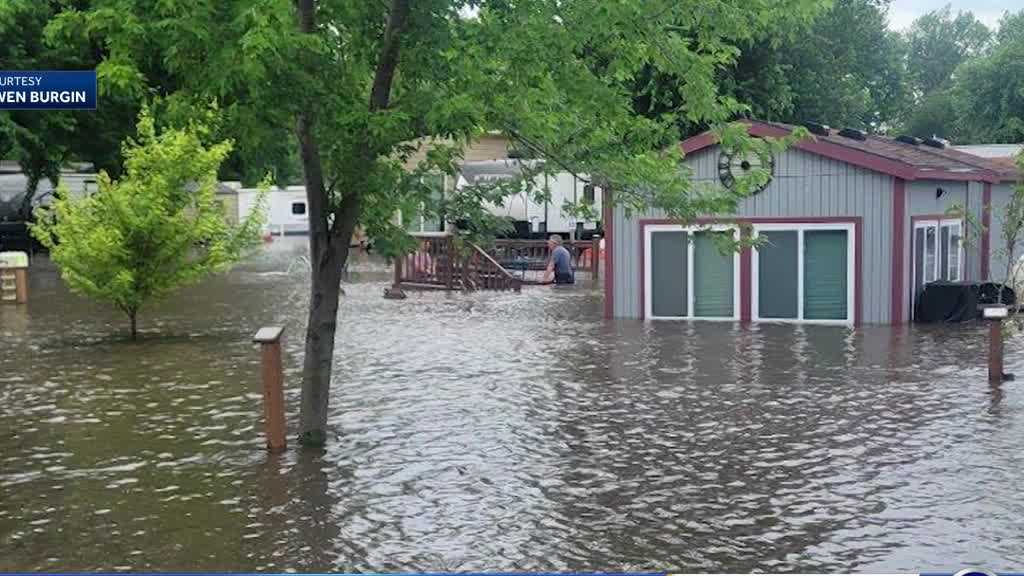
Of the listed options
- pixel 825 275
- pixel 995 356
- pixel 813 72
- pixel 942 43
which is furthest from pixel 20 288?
pixel 942 43

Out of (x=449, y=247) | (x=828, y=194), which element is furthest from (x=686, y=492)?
(x=449, y=247)

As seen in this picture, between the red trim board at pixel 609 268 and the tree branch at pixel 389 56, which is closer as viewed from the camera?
the tree branch at pixel 389 56

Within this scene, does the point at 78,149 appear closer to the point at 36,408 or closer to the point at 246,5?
the point at 36,408

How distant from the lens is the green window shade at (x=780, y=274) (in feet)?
78.5

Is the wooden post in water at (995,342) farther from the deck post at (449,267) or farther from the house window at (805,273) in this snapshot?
the deck post at (449,267)

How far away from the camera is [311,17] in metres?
11.6

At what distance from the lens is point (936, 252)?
82.9 feet

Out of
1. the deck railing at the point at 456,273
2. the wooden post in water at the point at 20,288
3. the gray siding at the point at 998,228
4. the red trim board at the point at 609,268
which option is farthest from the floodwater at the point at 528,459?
the deck railing at the point at 456,273

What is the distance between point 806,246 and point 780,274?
674mm

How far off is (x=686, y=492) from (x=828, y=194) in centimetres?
1455

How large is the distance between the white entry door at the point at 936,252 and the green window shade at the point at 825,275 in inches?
52.5

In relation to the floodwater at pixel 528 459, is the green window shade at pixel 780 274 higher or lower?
higher

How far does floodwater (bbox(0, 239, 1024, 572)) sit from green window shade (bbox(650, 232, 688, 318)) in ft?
12.2

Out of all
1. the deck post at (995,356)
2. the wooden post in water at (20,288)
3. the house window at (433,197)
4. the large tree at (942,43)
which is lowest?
the deck post at (995,356)
